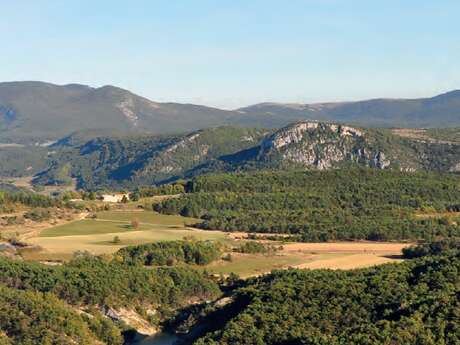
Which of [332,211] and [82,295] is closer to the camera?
[82,295]

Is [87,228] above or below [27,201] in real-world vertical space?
below

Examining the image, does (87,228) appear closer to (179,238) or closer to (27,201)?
(179,238)

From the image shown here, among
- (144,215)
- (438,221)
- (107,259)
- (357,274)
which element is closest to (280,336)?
(357,274)

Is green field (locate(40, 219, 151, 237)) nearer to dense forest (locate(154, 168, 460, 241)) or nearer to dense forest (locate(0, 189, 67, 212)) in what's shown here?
dense forest (locate(154, 168, 460, 241))

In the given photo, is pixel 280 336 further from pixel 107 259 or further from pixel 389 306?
pixel 107 259

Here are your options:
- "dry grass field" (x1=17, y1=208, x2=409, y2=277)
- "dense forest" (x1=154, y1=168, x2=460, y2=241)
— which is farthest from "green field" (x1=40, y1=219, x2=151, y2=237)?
"dense forest" (x1=154, y1=168, x2=460, y2=241)

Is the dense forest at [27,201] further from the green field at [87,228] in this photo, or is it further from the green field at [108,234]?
the green field at [87,228]

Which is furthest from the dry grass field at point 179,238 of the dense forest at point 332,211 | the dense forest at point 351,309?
the dense forest at point 351,309

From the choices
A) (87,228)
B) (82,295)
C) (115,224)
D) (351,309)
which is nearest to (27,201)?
(115,224)
